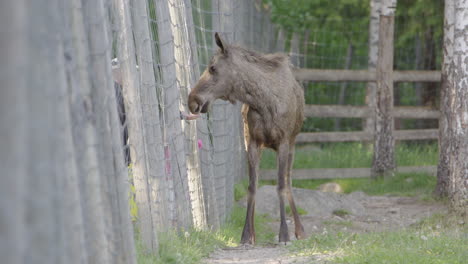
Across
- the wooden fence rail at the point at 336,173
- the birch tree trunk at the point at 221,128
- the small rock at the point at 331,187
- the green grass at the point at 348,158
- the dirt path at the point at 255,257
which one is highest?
the birch tree trunk at the point at 221,128

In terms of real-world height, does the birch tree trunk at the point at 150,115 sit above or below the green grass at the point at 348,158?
above

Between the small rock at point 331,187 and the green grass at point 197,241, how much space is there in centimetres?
359

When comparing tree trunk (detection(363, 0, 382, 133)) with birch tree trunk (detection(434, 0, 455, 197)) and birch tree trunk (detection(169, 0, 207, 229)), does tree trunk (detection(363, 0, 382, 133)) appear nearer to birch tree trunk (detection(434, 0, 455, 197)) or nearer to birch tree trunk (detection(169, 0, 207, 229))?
birch tree trunk (detection(434, 0, 455, 197))

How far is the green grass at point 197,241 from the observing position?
5.22 meters

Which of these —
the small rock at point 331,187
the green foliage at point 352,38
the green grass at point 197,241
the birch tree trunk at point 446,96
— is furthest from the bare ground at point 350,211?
the green foliage at point 352,38

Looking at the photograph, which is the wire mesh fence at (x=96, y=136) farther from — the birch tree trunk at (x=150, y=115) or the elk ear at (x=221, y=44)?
the elk ear at (x=221, y=44)

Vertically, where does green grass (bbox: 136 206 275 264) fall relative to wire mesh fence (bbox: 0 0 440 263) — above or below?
below

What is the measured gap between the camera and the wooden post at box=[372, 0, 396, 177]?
12578mm

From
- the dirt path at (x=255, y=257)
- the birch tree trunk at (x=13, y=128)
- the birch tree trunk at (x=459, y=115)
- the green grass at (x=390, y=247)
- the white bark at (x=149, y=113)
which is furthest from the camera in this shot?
the birch tree trunk at (x=459, y=115)

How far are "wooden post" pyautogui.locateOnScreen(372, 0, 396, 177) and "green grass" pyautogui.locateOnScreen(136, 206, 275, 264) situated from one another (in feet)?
13.3

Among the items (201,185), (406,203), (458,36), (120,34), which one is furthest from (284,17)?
(120,34)

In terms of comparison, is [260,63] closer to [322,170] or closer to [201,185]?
[201,185]

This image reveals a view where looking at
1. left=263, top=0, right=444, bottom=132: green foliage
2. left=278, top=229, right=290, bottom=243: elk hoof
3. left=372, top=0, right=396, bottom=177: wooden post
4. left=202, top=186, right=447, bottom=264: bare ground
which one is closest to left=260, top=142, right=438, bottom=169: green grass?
left=372, top=0, right=396, bottom=177: wooden post

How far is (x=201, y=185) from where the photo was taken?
7328mm
